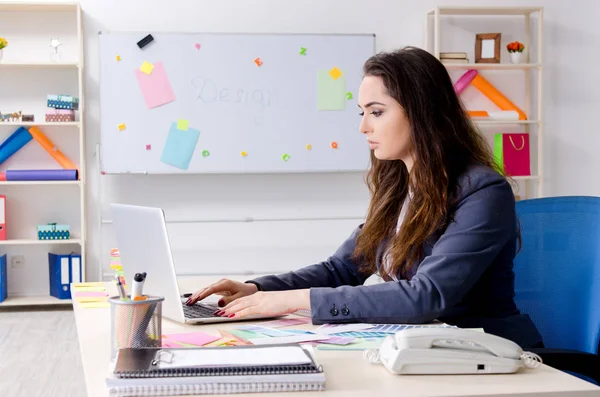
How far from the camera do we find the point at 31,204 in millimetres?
4996

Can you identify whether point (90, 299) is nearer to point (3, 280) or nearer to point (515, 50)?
point (3, 280)

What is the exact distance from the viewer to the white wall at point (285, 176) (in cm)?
498

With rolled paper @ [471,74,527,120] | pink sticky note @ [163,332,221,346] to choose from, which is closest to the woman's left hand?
pink sticky note @ [163,332,221,346]

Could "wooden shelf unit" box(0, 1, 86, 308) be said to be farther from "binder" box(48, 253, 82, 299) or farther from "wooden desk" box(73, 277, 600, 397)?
"wooden desk" box(73, 277, 600, 397)

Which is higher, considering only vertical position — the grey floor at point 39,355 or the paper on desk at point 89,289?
the paper on desk at point 89,289

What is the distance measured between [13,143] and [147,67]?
0.92 meters

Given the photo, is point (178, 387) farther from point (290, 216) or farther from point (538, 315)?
point (290, 216)

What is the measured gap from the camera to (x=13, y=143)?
192 inches

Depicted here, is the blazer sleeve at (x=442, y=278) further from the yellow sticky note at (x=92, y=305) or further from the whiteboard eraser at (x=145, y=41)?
the whiteboard eraser at (x=145, y=41)

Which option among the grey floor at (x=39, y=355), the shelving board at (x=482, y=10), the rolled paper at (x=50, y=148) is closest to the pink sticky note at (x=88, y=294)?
the grey floor at (x=39, y=355)

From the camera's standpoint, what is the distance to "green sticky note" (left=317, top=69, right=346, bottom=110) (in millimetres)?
4961

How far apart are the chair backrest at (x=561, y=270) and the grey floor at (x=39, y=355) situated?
1.91 m

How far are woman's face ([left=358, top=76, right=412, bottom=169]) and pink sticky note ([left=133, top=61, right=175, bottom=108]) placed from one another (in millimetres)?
3151

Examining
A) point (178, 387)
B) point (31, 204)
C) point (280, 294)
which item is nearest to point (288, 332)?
point (280, 294)
